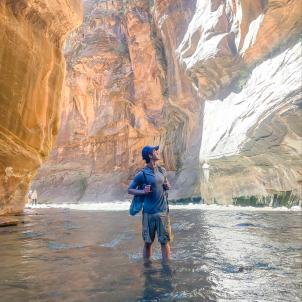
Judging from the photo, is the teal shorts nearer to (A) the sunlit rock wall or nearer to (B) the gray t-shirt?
(B) the gray t-shirt

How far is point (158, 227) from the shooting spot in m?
5.09

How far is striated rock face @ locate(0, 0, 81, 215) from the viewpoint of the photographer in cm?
1075

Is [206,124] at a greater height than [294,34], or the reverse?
[294,34]

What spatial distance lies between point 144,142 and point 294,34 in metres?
21.4

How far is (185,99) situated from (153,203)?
26.0 meters

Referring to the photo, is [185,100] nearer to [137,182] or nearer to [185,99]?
[185,99]

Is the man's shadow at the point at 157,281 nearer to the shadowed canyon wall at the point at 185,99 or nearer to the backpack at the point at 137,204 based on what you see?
the backpack at the point at 137,204

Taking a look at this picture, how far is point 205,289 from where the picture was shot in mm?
3607

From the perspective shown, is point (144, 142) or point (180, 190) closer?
point (180, 190)

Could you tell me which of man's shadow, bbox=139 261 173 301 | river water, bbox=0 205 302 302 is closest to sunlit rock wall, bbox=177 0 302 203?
river water, bbox=0 205 302 302

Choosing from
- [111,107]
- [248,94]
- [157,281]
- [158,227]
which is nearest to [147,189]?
[158,227]

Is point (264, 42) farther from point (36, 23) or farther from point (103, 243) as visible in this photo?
point (103, 243)

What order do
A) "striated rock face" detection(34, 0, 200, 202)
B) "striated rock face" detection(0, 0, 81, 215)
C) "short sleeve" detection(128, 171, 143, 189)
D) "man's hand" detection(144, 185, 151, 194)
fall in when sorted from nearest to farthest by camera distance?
"man's hand" detection(144, 185, 151, 194), "short sleeve" detection(128, 171, 143, 189), "striated rock face" detection(0, 0, 81, 215), "striated rock face" detection(34, 0, 200, 202)

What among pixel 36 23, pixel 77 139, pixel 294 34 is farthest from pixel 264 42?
pixel 77 139
